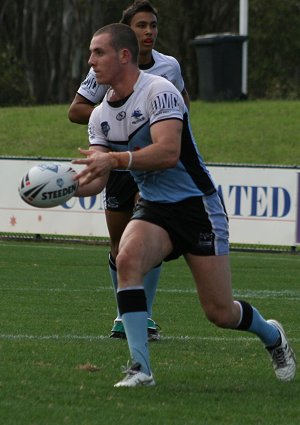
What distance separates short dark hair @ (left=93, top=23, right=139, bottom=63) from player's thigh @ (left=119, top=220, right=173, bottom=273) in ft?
3.10

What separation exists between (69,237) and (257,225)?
3.24 m

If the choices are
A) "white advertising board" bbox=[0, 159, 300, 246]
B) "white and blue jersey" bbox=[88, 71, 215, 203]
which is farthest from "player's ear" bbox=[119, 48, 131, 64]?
"white advertising board" bbox=[0, 159, 300, 246]

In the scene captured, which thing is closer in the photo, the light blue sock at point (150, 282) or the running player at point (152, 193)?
the running player at point (152, 193)

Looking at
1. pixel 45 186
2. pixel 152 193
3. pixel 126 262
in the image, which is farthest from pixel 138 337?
pixel 45 186

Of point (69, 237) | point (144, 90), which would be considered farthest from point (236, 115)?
point (144, 90)

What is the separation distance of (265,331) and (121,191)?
1873 millimetres

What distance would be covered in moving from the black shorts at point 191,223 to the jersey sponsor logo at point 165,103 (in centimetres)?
55

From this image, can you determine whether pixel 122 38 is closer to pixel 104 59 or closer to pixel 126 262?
pixel 104 59

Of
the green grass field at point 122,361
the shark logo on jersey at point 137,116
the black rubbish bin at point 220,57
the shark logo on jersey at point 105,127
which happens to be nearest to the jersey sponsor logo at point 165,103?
the shark logo on jersey at point 137,116

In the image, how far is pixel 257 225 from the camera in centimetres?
1886

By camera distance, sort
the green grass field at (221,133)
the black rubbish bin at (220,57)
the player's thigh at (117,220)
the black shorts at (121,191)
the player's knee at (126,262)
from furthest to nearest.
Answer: the black rubbish bin at (220,57)
the green grass field at (221,133)
the player's thigh at (117,220)
the black shorts at (121,191)
the player's knee at (126,262)

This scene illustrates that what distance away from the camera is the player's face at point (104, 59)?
23.3 ft

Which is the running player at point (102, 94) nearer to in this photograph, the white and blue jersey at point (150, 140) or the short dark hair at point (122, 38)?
the white and blue jersey at point (150, 140)

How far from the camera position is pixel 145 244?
691cm
